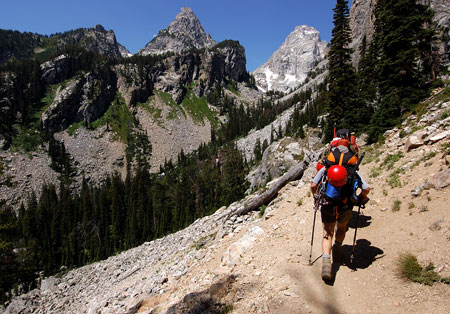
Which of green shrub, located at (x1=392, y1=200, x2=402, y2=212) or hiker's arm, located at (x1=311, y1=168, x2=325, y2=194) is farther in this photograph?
green shrub, located at (x1=392, y1=200, x2=402, y2=212)

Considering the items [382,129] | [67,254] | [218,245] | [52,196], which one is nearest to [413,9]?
[382,129]

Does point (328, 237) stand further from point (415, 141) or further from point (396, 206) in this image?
point (415, 141)

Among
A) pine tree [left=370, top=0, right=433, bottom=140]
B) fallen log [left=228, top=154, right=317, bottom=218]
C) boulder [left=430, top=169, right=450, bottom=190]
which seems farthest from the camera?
pine tree [left=370, top=0, right=433, bottom=140]

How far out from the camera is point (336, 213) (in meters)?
5.66

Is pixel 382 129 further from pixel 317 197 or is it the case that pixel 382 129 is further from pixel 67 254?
pixel 67 254

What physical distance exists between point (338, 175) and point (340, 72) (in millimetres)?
24460

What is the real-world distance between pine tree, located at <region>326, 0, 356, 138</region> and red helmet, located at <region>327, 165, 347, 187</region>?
71.4ft

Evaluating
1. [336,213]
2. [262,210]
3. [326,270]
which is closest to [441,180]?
[336,213]

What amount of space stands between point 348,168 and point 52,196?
102040 mm

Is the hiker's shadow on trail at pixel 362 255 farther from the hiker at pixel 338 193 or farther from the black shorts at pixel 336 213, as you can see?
the black shorts at pixel 336 213

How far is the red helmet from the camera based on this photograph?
5.27m

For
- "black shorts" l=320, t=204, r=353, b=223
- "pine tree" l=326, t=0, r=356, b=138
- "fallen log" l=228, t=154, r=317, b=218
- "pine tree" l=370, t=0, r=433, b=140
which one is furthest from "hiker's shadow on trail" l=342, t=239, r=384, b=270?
"pine tree" l=326, t=0, r=356, b=138

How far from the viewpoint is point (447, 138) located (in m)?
8.82

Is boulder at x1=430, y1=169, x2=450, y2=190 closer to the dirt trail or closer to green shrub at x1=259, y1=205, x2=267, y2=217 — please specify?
the dirt trail
